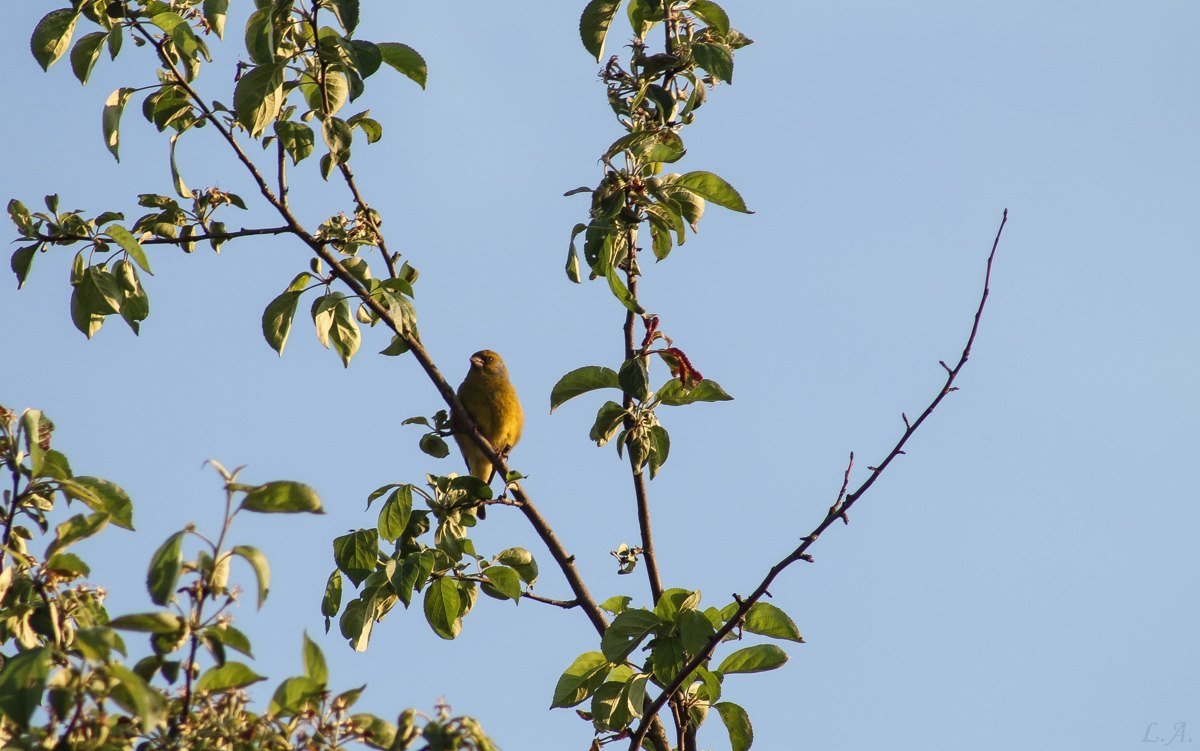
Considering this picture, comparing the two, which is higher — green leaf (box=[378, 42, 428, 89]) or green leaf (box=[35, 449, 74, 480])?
green leaf (box=[378, 42, 428, 89])

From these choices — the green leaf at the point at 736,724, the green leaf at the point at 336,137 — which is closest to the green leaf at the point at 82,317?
the green leaf at the point at 336,137

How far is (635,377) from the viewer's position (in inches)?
156

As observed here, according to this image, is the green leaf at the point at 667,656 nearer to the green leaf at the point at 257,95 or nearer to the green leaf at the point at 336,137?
the green leaf at the point at 336,137

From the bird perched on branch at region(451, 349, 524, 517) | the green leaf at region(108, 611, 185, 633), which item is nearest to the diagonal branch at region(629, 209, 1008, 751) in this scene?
the green leaf at region(108, 611, 185, 633)

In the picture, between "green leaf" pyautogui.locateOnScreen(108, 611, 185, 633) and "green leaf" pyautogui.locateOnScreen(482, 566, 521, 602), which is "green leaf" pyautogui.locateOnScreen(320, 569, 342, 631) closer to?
"green leaf" pyautogui.locateOnScreen(482, 566, 521, 602)

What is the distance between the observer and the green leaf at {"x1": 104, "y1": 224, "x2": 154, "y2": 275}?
3.63 m

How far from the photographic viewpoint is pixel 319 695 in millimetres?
2365

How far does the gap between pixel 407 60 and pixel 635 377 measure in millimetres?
1237

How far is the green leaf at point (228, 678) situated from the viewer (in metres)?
2.38

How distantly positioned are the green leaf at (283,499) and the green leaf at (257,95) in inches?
65.1

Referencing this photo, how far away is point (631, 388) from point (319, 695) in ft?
5.96

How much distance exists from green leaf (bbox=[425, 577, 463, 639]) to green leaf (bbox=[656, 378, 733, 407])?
3.48 feet

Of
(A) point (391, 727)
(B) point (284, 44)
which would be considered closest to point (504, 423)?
(B) point (284, 44)

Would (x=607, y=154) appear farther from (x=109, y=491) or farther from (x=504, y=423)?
(x=504, y=423)
